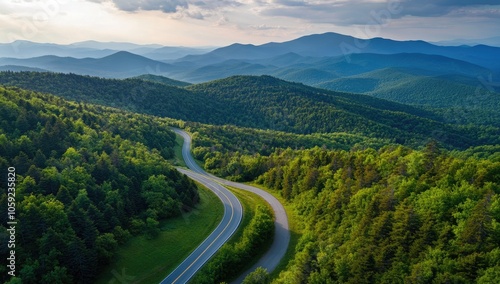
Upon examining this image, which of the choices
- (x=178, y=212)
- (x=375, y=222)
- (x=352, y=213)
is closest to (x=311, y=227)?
(x=352, y=213)

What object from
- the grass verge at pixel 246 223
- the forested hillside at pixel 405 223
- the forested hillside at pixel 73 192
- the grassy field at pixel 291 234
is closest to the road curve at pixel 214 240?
the grass verge at pixel 246 223

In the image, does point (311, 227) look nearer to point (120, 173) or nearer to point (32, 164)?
point (120, 173)

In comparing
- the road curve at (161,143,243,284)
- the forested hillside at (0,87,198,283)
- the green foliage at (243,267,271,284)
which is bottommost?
the road curve at (161,143,243,284)

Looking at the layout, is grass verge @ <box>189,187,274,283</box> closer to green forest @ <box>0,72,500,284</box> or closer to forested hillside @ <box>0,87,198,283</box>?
green forest @ <box>0,72,500,284</box>

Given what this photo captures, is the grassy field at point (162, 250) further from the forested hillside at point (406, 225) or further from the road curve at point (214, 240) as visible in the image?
the forested hillside at point (406, 225)

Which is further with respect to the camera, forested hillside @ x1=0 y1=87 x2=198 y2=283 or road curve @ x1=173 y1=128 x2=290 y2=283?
road curve @ x1=173 y1=128 x2=290 y2=283

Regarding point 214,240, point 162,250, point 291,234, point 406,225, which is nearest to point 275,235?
point 291,234

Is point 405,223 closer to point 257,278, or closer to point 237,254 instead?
point 257,278

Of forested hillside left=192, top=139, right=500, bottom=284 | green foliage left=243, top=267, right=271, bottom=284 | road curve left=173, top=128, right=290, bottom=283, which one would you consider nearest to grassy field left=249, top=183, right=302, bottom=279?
road curve left=173, top=128, right=290, bottom=283
